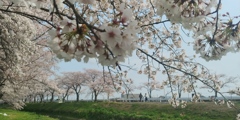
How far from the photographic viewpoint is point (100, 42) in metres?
1.56

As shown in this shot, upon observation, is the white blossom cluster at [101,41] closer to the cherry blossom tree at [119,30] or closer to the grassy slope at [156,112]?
the cherry blossom tree at [119,30]

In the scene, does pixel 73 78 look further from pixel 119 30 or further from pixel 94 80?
pixel 119 30

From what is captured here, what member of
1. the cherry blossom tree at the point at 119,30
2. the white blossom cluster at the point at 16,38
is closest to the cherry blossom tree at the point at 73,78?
the white blossom cluster at the point at 16,38

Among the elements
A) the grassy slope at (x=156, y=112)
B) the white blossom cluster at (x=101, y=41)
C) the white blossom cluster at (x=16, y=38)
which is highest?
the white blossom cluster at (x=16, y=38)

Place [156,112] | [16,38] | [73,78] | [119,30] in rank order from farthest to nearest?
[73,78], [156,112], [16,38], [119,30]

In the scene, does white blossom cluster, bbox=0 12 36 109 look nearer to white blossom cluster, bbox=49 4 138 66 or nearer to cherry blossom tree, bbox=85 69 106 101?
white blossom cluster, bbox=49 4 138 66

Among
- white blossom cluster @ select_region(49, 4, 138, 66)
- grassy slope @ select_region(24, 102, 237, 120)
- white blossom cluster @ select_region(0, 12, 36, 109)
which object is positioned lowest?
grassy slope @ select_region(24, 102, 237, 120)

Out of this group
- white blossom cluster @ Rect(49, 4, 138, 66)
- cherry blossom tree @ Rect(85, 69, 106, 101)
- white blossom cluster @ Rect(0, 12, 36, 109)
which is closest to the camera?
white blossom cluster @ Rect(49, 4, 138, 66)

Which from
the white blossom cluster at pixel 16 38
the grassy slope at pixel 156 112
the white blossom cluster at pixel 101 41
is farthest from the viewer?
the grassy slope at pixel 156 112

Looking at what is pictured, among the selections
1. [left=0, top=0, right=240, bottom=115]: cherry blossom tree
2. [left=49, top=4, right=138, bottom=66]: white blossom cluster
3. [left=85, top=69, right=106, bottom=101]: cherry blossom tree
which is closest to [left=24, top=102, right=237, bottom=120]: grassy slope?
[left=85, top=69, right=106, bottom=101]: cherry blossom tree

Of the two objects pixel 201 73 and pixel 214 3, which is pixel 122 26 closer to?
pixel 214 3

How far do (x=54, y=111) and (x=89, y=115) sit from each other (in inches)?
462

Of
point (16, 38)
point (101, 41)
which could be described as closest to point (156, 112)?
point (16, 38)

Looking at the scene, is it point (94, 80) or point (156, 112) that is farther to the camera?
point (94, 80)
